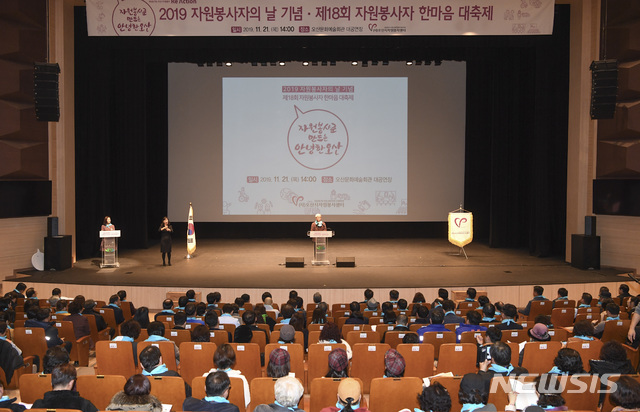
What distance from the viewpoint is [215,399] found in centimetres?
392

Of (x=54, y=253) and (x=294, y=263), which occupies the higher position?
(x=54, y=253)

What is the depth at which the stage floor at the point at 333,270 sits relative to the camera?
11586mm

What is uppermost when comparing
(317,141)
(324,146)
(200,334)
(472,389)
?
(317,141)

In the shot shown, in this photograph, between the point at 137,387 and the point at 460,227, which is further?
the point at 460,227

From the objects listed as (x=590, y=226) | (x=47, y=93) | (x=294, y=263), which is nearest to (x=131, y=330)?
(x=47, y=93)

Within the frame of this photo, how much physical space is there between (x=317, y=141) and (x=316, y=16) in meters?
5.10

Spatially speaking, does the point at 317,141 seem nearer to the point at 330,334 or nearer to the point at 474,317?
the point at 474,317

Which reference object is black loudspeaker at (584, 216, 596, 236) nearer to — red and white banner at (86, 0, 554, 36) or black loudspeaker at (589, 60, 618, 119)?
black loudspeaker at (589, 60, 618, 119)

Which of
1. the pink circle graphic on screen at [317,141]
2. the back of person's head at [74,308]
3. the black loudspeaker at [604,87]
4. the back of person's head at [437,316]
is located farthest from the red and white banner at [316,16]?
the back of person's head at [437,316]

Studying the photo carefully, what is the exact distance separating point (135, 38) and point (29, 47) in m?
2.11

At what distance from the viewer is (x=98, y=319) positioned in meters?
7.57

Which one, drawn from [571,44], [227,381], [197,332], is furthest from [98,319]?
[571,44]

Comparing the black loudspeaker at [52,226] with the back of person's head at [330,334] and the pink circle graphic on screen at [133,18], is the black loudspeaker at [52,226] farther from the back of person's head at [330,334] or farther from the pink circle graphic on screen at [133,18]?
the back of person's head at [330,334]

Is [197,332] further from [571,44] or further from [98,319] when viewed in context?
[571,44]
